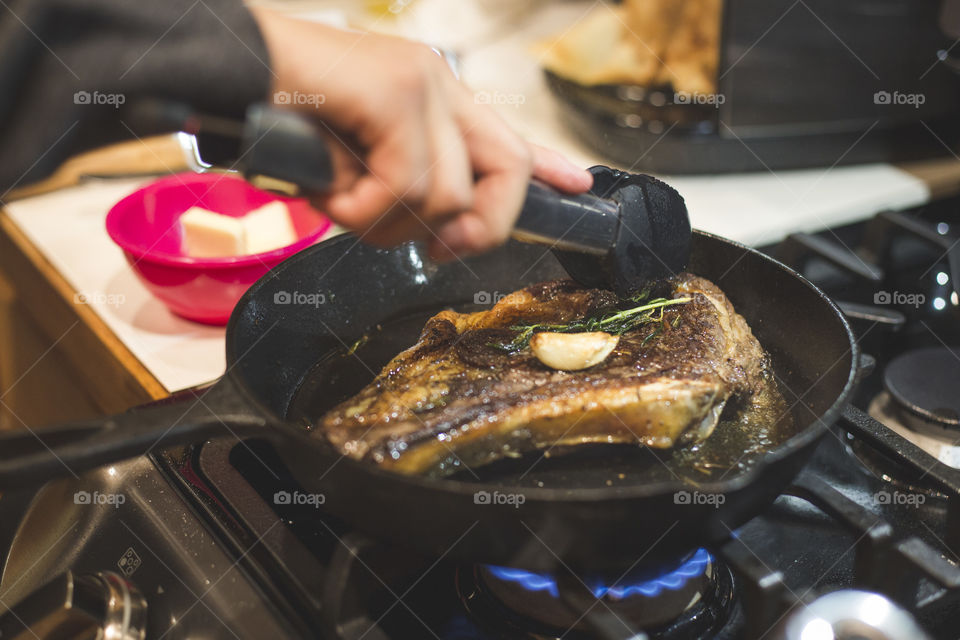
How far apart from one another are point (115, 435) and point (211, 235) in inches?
32.3

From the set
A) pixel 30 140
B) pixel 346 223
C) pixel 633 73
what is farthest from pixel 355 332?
pixel 633 73

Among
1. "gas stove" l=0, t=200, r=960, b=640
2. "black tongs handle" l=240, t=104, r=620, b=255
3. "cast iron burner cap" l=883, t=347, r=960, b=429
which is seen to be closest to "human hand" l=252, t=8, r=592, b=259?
"black tongs handle" l=240, t=104, r=620, b=255

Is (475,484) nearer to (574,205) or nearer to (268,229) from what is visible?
(574,205)

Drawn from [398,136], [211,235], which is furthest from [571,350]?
[211,235]

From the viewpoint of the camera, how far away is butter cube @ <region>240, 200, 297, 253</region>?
163cm

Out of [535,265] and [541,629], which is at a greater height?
[535,265]

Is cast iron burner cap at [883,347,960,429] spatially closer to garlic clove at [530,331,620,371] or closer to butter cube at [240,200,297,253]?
garlic clove at [530,331,620,371]

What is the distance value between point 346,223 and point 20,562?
77 centimetres

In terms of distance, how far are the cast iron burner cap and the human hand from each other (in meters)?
0.87

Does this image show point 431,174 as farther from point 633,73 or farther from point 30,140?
point 633,73

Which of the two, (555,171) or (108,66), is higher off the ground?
(108,66)

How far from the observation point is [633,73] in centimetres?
218

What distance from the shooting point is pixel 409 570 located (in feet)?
3.41

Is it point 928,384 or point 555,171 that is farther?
point 928,384
